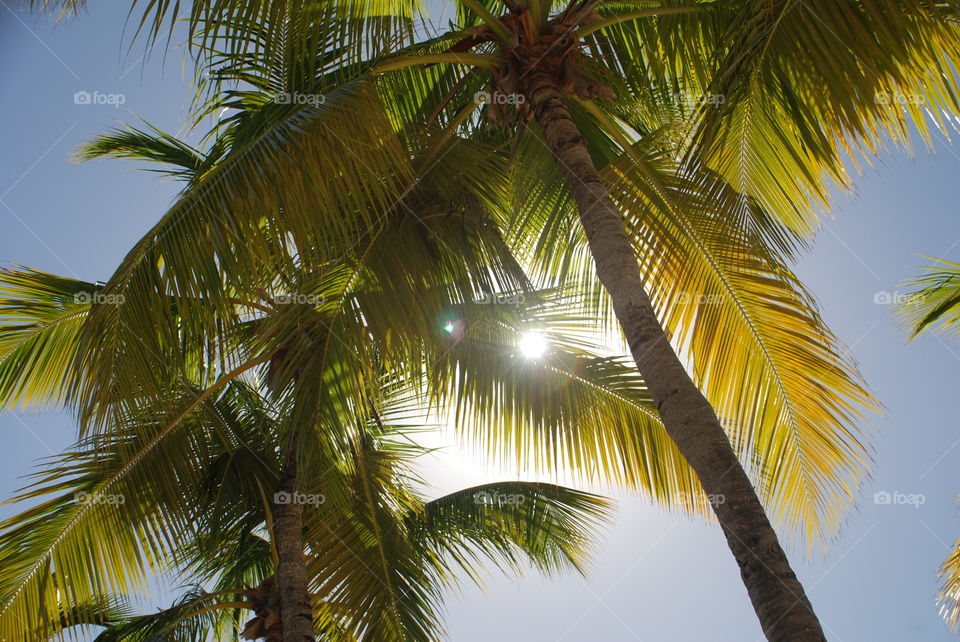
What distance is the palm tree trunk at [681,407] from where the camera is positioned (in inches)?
99.0

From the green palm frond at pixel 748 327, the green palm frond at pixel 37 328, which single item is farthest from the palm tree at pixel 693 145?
the green palm frond at pixel 37 328

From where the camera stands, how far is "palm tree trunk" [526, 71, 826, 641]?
8.25ft

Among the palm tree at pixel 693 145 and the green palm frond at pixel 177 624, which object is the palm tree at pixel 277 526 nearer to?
the green palm frond at pixel 177 624

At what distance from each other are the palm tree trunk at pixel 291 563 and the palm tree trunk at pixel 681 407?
3.59 meters

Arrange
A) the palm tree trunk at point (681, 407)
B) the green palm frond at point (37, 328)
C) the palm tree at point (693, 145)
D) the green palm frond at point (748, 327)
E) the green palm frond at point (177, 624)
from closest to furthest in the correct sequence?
1. the palm tree trunk at point (681, 407)
2. the palm tree at point (693, 145)
3. the green palm frond at point (748, 327)
4. the green palm frond at point (177, 624)
5. the green palm frond at point (37, 328)

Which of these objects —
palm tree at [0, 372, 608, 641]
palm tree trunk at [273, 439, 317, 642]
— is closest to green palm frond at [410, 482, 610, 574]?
palm tree at [0, 372, 608, 641]

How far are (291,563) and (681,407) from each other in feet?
12.8

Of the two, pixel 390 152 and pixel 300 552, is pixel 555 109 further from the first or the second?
pixel 300 552

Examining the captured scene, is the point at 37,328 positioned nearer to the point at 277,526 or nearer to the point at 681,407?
the point at 277,526

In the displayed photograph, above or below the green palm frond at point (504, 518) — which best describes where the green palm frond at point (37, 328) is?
above

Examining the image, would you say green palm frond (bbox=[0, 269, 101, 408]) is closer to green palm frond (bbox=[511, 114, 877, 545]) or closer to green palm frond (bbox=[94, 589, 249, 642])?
green palm frond (bbox=[94, 589, 249, 642])

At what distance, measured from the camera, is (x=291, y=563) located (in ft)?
19.1

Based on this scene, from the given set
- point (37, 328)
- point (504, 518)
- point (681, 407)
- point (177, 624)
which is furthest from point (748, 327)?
point (37, 328)

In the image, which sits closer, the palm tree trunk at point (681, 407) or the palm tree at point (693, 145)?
the palm tree trunk at point (681, 407)
